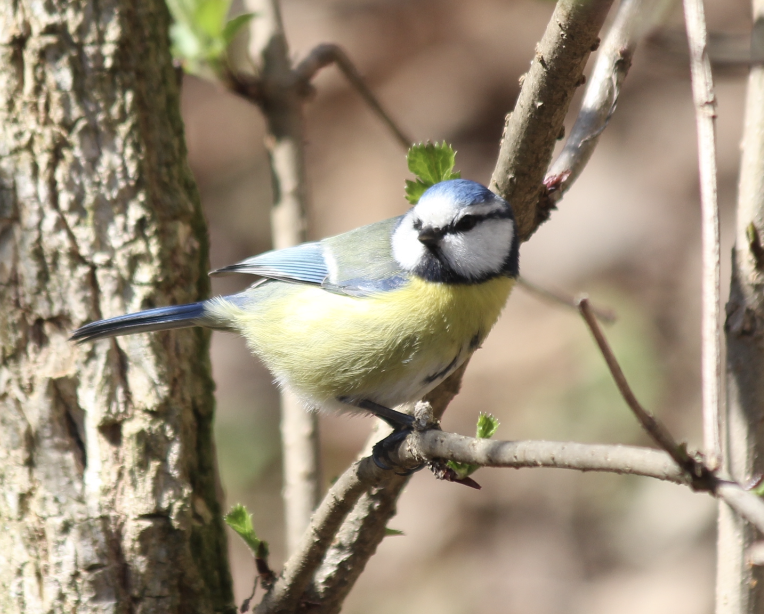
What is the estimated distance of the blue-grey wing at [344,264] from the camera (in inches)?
87.3

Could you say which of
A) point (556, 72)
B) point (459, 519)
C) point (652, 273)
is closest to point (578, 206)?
point (652, 273)

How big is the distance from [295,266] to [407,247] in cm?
36

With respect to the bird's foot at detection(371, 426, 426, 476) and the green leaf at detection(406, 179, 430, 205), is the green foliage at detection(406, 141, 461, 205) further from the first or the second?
the bird's foot at detection(371, 426, 426, 476)

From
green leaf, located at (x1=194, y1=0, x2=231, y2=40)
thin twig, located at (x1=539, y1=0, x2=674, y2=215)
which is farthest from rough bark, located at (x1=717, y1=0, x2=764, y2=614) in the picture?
green leaf, located at (x1=194, y1=0, x2=231, y2=40)

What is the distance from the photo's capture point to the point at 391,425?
2.13 m

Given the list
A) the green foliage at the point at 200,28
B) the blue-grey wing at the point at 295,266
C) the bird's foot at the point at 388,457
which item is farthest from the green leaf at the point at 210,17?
the bird's foot at the point at 388,457

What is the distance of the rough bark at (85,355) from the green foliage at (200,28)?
318 mm

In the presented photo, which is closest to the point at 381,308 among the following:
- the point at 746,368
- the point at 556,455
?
the point at 746,368

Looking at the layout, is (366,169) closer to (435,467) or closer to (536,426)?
(536,426)

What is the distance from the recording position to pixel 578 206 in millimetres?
5613

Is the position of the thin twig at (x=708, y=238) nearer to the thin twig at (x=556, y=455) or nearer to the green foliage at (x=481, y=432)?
the thin twig at (x=556, y=455)

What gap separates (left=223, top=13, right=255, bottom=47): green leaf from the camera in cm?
232

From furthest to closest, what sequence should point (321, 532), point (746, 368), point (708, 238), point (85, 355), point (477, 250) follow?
1. point (477, 250)
2. point (85, 355)
3. point (321, 532)
4. point (746, 368)
5. point (708, 238)

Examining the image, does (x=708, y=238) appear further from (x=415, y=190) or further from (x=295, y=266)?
(x=295, y=266)
